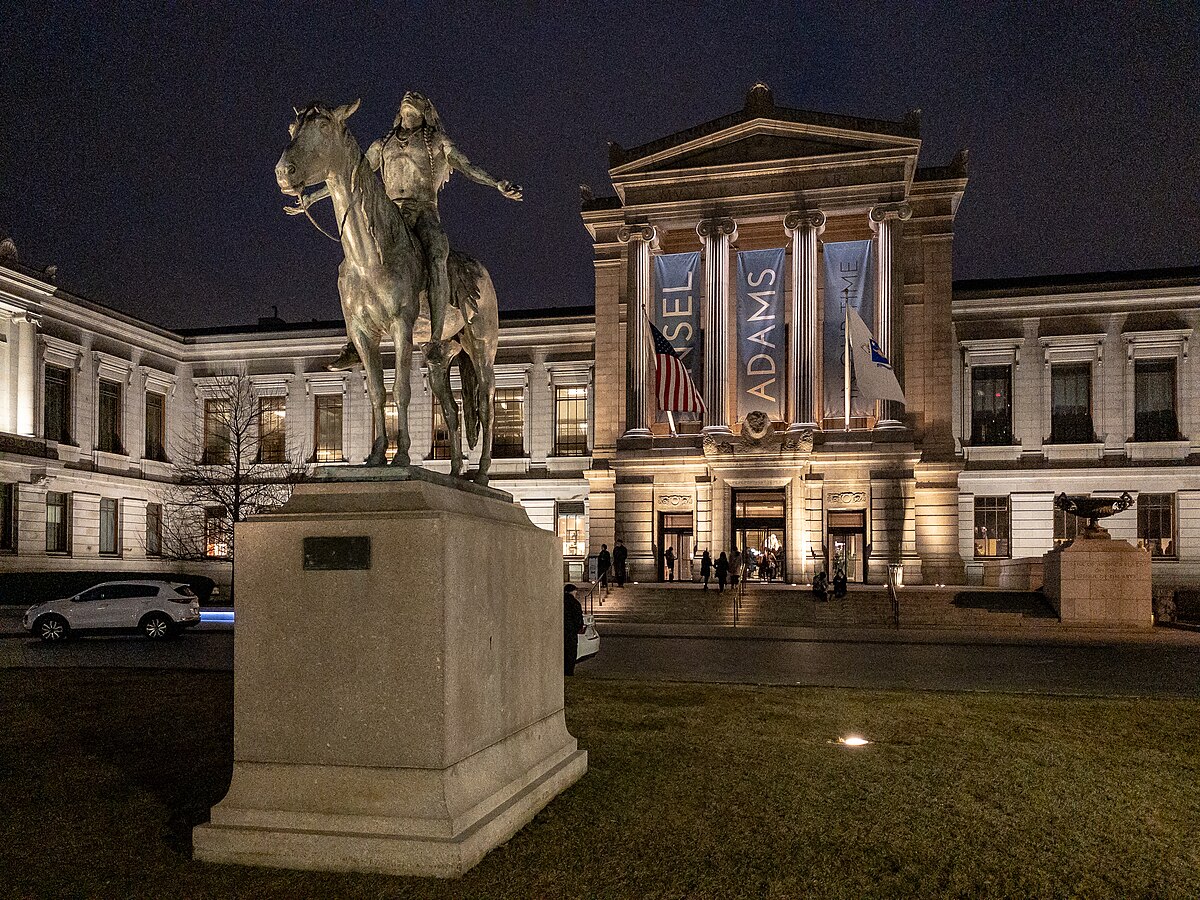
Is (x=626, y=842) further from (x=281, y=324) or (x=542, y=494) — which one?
(x=281, y=324)

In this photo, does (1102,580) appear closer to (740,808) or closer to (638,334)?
(638,334)

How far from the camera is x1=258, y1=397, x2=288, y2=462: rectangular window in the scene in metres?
52.4

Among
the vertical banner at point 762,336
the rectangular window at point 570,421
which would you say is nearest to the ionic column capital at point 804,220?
the vertical banner at point 762,336

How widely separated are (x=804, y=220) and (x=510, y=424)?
1804 cm

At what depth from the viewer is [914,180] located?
4303 centimetres

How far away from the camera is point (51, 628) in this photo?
82.7 ft

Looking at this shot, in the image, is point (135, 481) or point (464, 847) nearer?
point (464, 847)

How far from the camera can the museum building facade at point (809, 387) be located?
40.2m

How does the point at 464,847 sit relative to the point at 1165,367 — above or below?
below

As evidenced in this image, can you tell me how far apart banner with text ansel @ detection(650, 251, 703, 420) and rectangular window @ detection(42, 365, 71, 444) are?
26.7 metres

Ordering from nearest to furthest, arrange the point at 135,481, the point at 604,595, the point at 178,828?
the point at 178,828 → the point at 604,595 → the point at 135,481

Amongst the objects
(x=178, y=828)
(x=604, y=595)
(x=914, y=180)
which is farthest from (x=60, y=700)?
(x=914, y=180)

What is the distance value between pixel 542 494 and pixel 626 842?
42.8 m

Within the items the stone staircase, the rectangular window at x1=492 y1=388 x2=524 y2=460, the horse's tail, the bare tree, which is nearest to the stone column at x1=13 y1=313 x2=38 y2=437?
the bare tree
